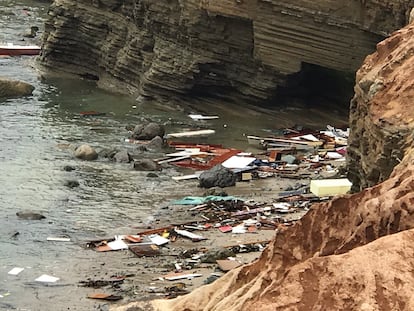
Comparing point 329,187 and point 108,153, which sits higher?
point 329,187

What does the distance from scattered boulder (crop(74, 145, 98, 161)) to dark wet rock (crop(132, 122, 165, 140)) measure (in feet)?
6.67

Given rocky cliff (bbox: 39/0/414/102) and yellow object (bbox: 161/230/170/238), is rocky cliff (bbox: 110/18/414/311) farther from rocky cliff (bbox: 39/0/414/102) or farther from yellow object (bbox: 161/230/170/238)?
rocky cliff (bbox: 39/0/414/102)

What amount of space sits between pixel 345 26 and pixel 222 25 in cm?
467

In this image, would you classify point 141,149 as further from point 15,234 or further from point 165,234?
point 165,234

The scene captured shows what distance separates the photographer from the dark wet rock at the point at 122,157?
2023 cm

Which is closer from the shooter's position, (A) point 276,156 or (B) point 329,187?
(B) point 329,187

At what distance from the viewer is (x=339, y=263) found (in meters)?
4.40

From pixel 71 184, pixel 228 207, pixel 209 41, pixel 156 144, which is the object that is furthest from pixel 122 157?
pixel 209 41

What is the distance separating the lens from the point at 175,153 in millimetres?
21000

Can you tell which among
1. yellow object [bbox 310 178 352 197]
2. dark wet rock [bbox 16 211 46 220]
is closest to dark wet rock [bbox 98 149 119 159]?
dark wet rock [bbox 16 211 46 220]

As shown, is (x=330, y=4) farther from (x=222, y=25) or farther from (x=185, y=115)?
(x=185, y=115)

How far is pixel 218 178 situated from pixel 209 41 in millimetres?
7785

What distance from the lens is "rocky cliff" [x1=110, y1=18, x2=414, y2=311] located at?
4223mm

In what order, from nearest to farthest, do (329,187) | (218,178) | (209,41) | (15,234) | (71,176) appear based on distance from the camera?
(15,234) → (329,187) → (218,178) → (71,176) → (209,41)
